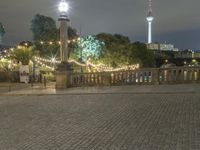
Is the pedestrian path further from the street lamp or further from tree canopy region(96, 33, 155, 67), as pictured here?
tree canopy region(96, 33, 155, 67)

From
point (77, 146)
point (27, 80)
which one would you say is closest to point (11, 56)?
point (27, 80)

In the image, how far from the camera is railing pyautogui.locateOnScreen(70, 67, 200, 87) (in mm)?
19797

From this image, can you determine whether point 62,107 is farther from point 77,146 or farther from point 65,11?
point 65,11

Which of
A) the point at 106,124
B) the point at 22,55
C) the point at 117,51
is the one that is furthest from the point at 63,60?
the point at 117,51

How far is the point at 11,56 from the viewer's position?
4341cm

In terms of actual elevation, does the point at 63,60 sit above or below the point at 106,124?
above

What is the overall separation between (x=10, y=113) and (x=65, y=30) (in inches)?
389

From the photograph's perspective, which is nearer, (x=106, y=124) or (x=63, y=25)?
(x=106, y=124)

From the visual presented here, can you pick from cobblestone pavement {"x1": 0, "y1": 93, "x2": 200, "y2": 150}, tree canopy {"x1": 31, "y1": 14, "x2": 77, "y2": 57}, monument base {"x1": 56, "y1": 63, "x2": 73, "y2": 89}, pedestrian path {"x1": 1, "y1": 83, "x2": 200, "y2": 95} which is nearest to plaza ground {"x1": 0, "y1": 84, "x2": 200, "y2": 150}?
cobblestone pavement {"x1": 0, "y1": 93, "x2": 200, "y2": 150}

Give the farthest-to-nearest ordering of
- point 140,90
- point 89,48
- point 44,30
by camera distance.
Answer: point 44,30, point 89,48, point 140,90

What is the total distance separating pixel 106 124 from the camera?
9609mm

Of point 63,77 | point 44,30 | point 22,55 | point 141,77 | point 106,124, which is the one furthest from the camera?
point 44,30

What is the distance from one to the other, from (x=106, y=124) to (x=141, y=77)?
453 inches

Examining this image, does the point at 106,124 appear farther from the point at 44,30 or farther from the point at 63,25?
the point at 44,30
